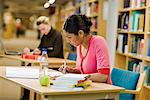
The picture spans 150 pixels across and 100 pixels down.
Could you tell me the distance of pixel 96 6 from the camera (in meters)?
6.94

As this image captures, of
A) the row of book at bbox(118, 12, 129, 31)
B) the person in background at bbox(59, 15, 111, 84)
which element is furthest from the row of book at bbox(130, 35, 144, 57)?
the person in background at bbox(59, 15, 111, 84)

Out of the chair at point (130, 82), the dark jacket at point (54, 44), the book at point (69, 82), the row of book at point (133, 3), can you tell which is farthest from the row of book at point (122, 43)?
the book at point (69, 82)

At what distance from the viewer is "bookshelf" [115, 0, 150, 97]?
4.45 m

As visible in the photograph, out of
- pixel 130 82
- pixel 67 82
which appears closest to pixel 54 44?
pixel 130 82

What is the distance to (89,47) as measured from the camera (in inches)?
113

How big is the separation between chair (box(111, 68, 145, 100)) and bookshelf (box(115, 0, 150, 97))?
109 centimetres

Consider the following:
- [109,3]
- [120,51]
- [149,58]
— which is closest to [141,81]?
[149,58]

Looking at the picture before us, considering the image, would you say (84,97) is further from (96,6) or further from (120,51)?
(96,6)

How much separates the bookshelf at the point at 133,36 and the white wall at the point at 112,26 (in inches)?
7.3

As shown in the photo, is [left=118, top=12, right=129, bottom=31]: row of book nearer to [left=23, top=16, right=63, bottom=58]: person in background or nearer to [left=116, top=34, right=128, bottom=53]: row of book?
[left=116, top=34, right=128, bottom=53]: row of book

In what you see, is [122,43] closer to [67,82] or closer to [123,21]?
[123,21]

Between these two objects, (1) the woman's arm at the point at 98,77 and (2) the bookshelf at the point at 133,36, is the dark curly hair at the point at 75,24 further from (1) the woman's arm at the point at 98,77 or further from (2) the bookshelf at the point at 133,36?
(2) the bookshelf at the point at 133,36

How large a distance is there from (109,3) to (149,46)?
192 centimetres

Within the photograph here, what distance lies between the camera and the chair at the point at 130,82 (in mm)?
3105
